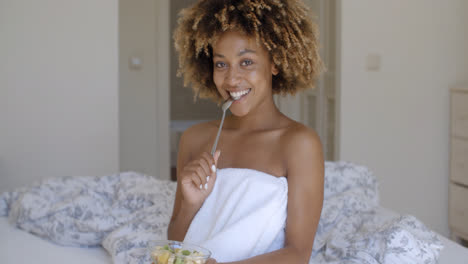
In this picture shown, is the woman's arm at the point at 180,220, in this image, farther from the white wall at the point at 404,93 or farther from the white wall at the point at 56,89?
the white wall at the point at 404,93

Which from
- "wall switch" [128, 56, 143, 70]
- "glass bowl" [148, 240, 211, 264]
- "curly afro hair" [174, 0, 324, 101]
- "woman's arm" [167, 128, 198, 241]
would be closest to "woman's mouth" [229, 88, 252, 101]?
"curly afro hair" [174, 0, 324, 101]

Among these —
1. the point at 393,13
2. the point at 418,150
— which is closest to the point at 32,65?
the point at 393,13

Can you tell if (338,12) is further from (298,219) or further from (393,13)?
(298,219)

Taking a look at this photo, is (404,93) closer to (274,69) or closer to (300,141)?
(274,69)

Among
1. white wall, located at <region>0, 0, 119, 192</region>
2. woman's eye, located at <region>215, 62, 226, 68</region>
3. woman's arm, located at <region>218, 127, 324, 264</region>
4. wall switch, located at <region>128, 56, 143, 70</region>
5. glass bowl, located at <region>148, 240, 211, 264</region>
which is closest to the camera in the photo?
glass bowl, located at <region>148, 240, 211, 264</region>

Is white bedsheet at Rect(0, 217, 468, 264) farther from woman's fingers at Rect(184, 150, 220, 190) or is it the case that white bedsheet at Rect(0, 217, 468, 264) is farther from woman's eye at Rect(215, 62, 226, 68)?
woman's eye at Rect(215, 62, 226, 68)

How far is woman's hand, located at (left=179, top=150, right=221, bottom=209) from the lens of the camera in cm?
130

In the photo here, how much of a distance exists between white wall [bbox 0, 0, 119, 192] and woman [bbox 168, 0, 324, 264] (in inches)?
61.0

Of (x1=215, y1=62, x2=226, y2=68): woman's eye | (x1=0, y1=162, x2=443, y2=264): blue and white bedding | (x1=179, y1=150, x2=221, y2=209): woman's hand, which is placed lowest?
(x1=0, y1=162, x2=443, y2=264): blue and white bedding

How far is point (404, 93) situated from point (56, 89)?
1976 mm

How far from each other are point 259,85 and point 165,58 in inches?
122

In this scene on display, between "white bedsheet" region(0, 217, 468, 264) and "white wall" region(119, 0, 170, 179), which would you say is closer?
"white bedsheet" region(0, 217, 468, 264)

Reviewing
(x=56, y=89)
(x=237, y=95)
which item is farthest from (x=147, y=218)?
(x=56, y=89)

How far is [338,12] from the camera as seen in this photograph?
130 inches
